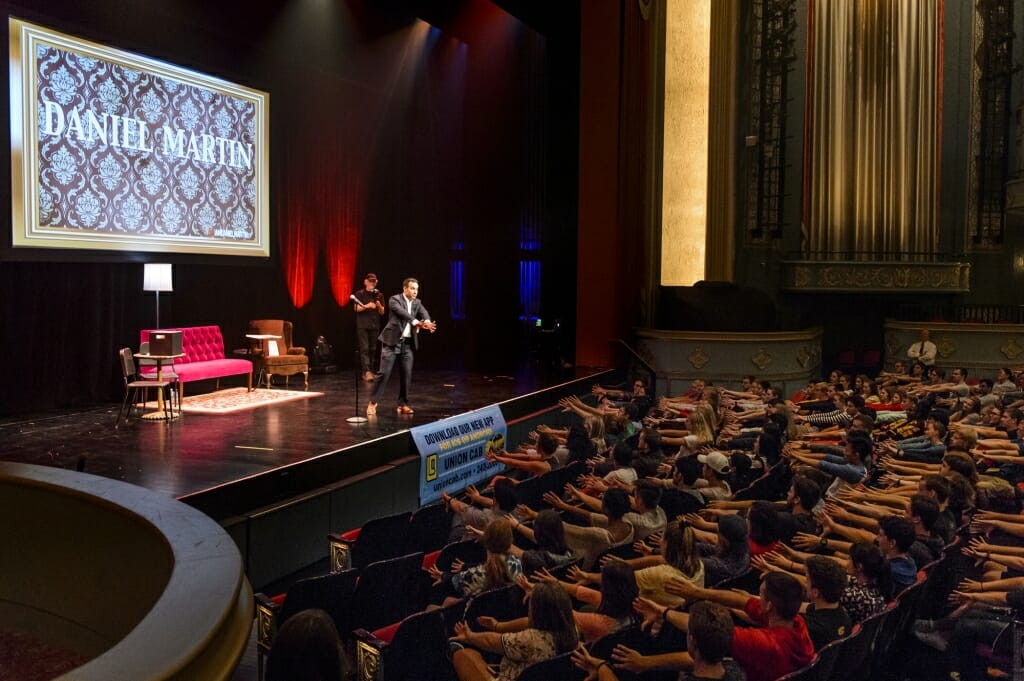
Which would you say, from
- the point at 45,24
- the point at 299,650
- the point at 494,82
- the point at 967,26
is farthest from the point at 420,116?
the point at 299,650

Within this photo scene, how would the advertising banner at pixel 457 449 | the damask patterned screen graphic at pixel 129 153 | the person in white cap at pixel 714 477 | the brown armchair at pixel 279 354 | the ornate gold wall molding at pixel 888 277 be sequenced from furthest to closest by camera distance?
the ornate gold wall molding at pixel 888 277 → the brown armchair at pixel 279 354 → the damask patterned screen graphic at pixel 129 153 → the advertising banner at pixel 457 449 → the person in white cap at pixel 714 477

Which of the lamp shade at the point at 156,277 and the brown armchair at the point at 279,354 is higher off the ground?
the lamp shade at the point at 156,277

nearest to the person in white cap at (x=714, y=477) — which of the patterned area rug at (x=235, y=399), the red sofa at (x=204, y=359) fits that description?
the patterned area rug at (x=235, y=399)

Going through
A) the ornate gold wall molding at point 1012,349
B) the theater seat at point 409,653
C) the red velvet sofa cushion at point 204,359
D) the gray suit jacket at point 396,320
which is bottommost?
the theater seat at point 409,653

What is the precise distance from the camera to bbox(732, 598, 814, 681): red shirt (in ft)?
8.59

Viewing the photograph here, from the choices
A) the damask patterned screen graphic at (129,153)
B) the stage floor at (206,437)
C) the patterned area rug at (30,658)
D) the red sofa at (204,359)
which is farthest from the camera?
the red sofa at (204,359)

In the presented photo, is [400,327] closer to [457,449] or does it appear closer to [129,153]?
[457,449]

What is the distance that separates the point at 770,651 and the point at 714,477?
2.34 meters

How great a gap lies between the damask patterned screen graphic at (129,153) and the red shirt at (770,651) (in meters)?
6.84

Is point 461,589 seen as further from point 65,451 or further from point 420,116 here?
point 420,116

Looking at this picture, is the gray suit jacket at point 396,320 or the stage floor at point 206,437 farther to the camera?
the gray suit jacket at point 396,320

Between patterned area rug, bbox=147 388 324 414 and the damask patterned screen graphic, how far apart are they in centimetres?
150

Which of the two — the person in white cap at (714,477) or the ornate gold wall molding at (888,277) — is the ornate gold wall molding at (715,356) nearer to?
the ornate gold wall molding at (888,277)

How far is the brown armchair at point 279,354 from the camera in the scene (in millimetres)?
9398
